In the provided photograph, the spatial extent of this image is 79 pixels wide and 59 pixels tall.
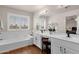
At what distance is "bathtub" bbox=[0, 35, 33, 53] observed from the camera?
2715mm

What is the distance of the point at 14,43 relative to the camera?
9.93 ft

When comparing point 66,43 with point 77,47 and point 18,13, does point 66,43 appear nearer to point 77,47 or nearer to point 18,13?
point 77,47

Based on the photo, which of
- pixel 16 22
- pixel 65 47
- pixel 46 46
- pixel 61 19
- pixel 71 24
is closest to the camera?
pixel 65 47

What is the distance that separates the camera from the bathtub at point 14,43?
2715 millimetres

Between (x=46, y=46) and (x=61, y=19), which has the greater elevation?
(x=61, y=19)

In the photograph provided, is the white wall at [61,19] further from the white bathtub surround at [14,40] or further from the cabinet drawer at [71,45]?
the white bathtub surround at [14,40]

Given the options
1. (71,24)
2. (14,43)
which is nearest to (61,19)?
(71,24)

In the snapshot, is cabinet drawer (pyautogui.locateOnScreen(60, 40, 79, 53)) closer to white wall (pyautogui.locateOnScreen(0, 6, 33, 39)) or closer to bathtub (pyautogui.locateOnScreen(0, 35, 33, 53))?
bathtub (pyautogui.locateOnScreen(0, 35, 33, 53))

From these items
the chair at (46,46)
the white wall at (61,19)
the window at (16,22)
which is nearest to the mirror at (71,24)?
the white wall at (61,19)

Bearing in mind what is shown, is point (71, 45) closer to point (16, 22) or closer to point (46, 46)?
point (46, 46)

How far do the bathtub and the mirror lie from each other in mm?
2178

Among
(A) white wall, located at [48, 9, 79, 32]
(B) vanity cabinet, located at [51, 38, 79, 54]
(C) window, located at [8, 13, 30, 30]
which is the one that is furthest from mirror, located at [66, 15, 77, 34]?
(C) window, located at [8, 13, 30, 30]

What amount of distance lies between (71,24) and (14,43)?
2.41 m

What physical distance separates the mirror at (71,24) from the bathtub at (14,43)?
2.18m
